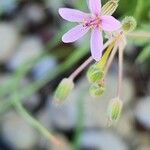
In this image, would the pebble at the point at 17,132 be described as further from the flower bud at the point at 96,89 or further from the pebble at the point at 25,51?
the flower bud at the point at 96,89

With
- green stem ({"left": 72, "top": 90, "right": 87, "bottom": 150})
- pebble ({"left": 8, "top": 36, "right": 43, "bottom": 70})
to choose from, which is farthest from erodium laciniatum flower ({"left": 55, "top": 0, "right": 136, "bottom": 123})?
pebble ({"left": 8, "top": 36, "right": 43, "bottom": 70})

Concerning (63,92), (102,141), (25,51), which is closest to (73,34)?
(63,92)

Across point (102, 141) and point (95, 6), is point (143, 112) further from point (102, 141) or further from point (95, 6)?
point (95, 6)

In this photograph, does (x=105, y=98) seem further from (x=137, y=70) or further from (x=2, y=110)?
(x=2, y=110)

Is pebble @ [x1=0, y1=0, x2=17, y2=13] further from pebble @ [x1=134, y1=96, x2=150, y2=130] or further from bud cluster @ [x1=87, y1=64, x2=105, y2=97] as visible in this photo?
bud cluster @ [x1=87, y1=64, x2=105, y2=97]

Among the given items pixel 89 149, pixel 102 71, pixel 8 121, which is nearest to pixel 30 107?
pixel 8 121

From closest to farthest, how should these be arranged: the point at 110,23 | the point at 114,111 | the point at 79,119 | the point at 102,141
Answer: the point at 110,23, the point at 114,111, the point at 79,119, the point at 102,141
